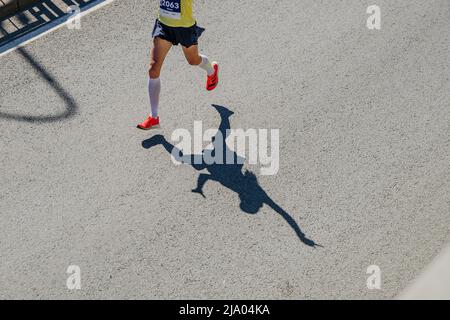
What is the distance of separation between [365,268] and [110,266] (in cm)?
241

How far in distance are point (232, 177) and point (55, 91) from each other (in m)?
2.45

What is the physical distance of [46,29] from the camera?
8.74 metres

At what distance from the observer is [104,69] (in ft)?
27.0

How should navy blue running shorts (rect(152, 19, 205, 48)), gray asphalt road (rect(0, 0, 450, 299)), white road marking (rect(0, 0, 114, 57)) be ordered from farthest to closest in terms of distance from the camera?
white road marking (rect(0, 0, 114, 57))
navy blue running shorts (rect(152, 19, 205, 48))
gray asphalt road (rect(0, 0, 450, 299))

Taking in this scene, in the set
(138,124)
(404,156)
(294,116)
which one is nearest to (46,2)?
(138,124)

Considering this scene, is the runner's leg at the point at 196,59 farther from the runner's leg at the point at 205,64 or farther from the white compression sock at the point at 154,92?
the white compression sock at the point at 154,92

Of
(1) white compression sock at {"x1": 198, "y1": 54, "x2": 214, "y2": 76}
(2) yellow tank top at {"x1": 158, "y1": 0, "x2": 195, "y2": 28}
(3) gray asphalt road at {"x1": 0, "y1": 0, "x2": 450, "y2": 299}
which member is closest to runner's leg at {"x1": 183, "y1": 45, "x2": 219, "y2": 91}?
(1) white compression sock at {"x1": 198, "y1": 54, "x2": 214, "y2": 76}

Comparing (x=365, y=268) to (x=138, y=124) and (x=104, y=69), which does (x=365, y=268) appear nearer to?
(x=138, y=124)

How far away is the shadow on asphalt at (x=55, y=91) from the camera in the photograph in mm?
7605

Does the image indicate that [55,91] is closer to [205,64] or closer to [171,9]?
[205,64]

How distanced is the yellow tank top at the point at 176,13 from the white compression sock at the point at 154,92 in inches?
25.9

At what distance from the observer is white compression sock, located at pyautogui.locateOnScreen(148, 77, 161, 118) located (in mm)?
7297

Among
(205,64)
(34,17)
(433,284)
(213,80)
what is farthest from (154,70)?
(433,284)

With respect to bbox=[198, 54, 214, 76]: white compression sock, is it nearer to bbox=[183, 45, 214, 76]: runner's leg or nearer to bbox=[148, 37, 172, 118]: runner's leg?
bbox=[183, 45, 214, 76]: runner's leg
